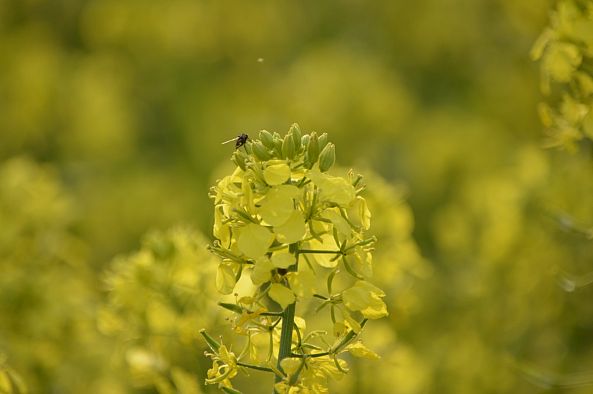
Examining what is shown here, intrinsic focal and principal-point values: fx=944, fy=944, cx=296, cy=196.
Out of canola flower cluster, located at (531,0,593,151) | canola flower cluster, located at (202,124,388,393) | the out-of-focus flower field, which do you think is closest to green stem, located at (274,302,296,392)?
canola flower cluster, located at (202,124,388,393)

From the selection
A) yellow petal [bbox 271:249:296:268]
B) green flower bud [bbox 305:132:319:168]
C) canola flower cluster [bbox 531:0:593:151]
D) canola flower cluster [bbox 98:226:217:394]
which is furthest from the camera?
canola flower cluster [bbox 98:226:217:394]

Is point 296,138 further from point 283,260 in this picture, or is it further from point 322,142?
point 283,260

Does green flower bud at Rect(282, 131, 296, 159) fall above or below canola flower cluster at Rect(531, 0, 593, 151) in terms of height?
below

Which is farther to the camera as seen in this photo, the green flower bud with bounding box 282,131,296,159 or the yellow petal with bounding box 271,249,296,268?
the green flower bud with bounding box 282,131,296,159

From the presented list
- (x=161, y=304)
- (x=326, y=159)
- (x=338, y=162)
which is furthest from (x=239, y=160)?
(x=338, y=162)

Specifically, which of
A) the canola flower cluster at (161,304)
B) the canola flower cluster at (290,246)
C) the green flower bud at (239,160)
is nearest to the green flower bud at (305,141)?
the canola flower cluster at (290,246)

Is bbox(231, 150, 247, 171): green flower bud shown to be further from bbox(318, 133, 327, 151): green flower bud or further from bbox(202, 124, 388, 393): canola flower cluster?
bbox(318, 133, 327, 151): green flower bud
